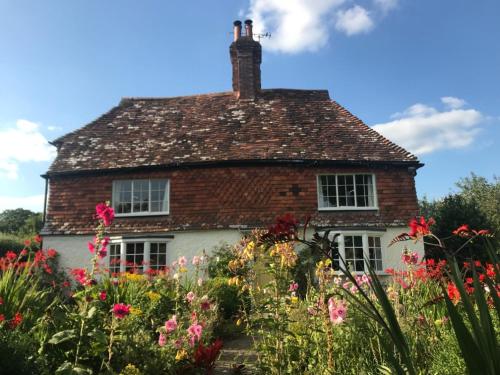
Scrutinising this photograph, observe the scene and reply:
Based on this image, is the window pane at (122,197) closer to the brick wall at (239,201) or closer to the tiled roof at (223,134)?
the brick wall at (239,201)

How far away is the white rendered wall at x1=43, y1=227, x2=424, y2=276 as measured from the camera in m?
14.1

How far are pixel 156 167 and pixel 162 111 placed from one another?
440 centimetres

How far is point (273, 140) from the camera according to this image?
15781 mm

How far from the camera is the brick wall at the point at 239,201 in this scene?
14.4 meters

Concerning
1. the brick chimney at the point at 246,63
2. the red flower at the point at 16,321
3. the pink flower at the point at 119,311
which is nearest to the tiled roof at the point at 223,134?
the brick chimney at the point at 246,63

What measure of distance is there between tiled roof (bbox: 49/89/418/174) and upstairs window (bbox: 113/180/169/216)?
2.63 ft

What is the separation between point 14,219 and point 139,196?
33.3 m

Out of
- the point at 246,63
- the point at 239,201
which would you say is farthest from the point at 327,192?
the point at 246,63

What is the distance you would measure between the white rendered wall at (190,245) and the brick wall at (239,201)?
0.87 ft

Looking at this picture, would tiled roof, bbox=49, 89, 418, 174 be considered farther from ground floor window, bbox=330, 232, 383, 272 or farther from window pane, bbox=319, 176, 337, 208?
ground floor window, bbox=330, 232, 383, 272

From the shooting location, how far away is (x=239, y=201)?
47.9 feet

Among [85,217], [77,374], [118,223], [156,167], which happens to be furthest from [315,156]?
[77,374]

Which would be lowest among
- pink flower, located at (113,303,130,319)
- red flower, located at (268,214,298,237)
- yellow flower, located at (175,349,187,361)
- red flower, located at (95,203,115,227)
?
yellow flower, located at (175,349,187,361)

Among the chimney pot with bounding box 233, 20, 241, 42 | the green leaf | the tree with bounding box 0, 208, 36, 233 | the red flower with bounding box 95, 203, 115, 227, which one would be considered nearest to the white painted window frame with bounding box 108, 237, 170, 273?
the chimney pot with bounding box 233, 20, 241, 42
